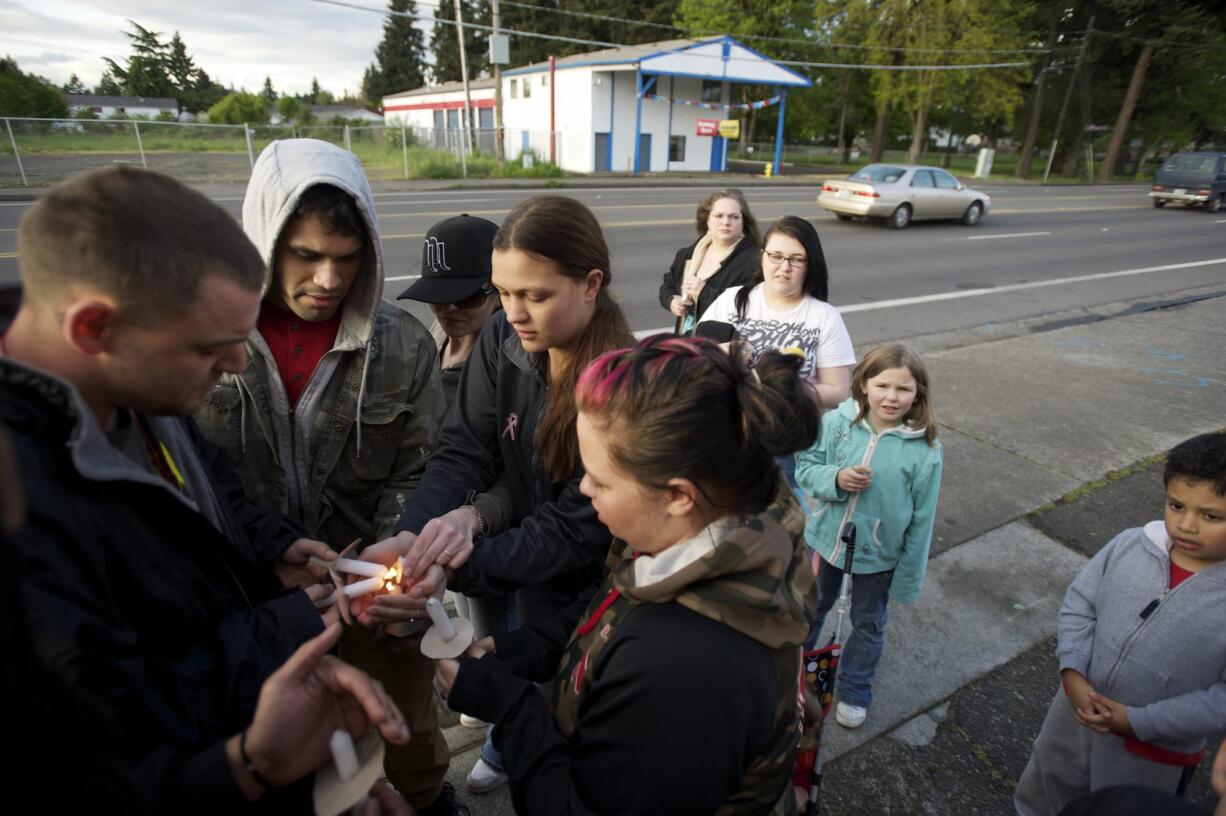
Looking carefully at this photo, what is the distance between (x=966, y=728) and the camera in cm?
275

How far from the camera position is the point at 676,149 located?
3038cm

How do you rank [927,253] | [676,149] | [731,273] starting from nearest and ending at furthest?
[731,273] → [927,253] → [676,149]

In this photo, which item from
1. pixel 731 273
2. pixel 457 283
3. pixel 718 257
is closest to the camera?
pixel 457 283

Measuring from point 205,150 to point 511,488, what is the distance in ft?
81.5

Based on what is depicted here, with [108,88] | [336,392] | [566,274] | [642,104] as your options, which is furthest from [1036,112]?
[108,88]

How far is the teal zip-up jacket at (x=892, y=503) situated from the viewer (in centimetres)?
274

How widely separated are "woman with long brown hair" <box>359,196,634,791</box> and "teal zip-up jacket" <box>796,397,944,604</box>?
4.10ft

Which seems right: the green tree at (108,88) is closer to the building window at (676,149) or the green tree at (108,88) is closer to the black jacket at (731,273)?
the building window at (676,149)

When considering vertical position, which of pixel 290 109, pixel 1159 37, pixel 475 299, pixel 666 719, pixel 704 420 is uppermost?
pixel 1159 37

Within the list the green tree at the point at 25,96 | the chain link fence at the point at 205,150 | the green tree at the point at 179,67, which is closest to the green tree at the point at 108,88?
the green tree at the point at 179,67

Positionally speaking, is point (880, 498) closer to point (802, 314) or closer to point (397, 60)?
point (802, 314)

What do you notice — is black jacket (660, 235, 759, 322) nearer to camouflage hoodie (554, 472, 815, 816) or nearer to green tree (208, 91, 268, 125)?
camouflage hoodie (554, 472, 815, 816)

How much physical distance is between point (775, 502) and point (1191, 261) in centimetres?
1707

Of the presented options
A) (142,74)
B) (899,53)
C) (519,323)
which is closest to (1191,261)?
→ (519,323)
